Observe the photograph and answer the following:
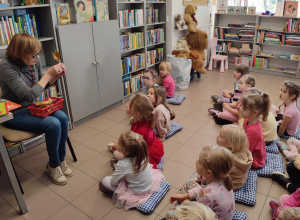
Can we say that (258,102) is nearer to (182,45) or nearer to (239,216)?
(239,216)

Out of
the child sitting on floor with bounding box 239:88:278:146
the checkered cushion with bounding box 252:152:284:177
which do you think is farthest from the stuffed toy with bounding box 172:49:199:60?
the checkered cushion with bounding box 252:152:284:177

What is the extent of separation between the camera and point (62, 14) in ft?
9.97

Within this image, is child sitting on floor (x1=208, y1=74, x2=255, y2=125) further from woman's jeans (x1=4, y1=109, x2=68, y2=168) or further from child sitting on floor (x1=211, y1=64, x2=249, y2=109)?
woman's jeans (x1=4, y1=109, x2=68, y2=168)

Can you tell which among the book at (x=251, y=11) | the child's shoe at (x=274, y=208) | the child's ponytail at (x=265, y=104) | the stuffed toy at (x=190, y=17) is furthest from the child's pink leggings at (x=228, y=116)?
the book at (x=251, y=11)

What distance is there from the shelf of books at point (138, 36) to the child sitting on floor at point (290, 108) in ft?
7.81

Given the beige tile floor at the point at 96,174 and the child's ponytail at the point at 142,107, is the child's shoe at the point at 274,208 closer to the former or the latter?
the beige tile floor at the point at 96,174

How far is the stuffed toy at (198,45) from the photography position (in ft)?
16.5

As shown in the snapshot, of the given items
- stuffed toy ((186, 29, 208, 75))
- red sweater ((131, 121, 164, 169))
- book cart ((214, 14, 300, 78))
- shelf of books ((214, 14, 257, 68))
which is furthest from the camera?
shelf of books ((214, 14, 257, 68))

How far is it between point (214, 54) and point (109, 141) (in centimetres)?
417

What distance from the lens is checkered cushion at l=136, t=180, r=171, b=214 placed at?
2.00 metres

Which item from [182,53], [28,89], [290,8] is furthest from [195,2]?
[28,89]

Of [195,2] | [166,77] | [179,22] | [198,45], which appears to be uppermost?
[195,2]

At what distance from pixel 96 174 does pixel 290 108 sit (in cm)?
228

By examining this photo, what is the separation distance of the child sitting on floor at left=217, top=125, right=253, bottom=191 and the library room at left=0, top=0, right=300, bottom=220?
1 centimetres
